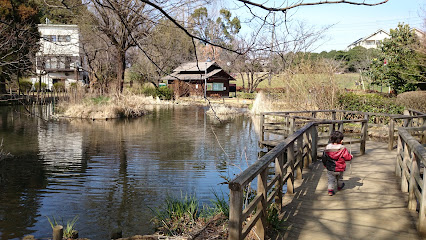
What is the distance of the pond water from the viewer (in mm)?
7316

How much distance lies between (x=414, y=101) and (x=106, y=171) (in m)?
13.3

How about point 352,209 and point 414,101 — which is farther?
point 414,101

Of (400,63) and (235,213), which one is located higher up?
(400,63)

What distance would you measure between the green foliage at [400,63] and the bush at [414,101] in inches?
119

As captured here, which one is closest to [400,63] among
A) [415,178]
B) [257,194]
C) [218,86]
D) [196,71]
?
[415,178]

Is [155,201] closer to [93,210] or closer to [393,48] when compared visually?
[93,210]

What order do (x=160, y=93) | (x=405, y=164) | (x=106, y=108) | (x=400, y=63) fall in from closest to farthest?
(x=405, y=164), (x=400, y=63), (x=106, y=108), (x=160, y=93)

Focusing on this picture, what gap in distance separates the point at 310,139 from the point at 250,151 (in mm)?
5400

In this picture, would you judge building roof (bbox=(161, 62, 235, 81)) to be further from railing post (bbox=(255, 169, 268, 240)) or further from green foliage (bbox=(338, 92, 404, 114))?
railing post (bbox=(255, 169, 268, 240))

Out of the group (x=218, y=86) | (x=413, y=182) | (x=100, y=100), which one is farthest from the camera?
(x=218, y=86)

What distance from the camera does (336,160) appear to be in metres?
6.07

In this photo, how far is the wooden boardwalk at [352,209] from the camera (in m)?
4.39

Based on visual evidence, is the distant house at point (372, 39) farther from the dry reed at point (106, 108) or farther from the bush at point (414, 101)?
the bush at point (414, 101)

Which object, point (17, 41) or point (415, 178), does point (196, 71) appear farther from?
point (415, 178)
